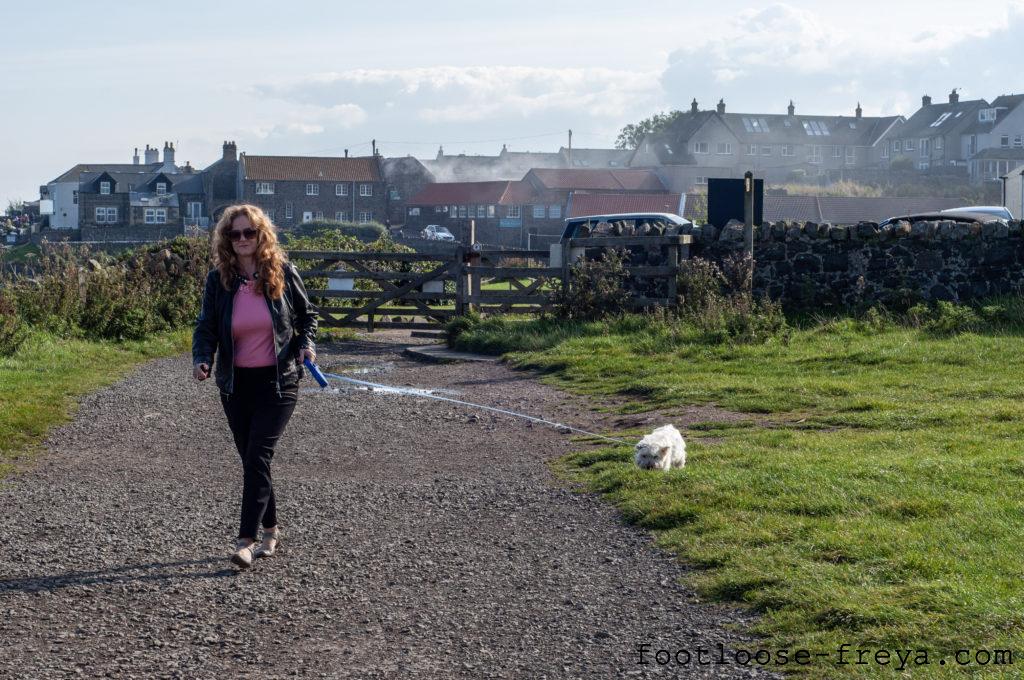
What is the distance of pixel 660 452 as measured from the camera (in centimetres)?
815

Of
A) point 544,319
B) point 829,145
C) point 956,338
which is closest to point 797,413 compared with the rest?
point 956,338

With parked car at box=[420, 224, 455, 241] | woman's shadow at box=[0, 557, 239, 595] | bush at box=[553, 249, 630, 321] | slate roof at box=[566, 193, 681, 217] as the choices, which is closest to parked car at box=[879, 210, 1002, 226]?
bush at box=[553, 249, 630, 321]

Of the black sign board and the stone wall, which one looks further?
the black sign board

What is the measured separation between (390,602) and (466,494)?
8.02 feet

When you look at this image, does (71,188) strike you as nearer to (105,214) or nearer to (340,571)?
(105,214)

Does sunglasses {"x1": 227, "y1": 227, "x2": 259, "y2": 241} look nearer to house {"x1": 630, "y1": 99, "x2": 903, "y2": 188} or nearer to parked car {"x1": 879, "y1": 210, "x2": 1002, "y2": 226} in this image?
parked car {"x1": 879, "y1": 210, "x2": 1002, "y2": 226}

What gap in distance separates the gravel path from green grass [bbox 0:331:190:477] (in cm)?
31

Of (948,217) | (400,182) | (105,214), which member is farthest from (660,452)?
(105,214)

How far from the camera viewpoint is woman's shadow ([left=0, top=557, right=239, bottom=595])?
19.2ft

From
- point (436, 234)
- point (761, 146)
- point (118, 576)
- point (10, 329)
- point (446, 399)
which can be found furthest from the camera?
point (761, 146)

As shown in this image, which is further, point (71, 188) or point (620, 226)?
point (71, 188)

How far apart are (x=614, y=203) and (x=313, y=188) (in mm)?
35407

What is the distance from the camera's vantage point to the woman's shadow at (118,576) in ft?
19.2

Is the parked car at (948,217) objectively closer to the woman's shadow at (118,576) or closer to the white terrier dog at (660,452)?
the white terrier dog at (660,452)
